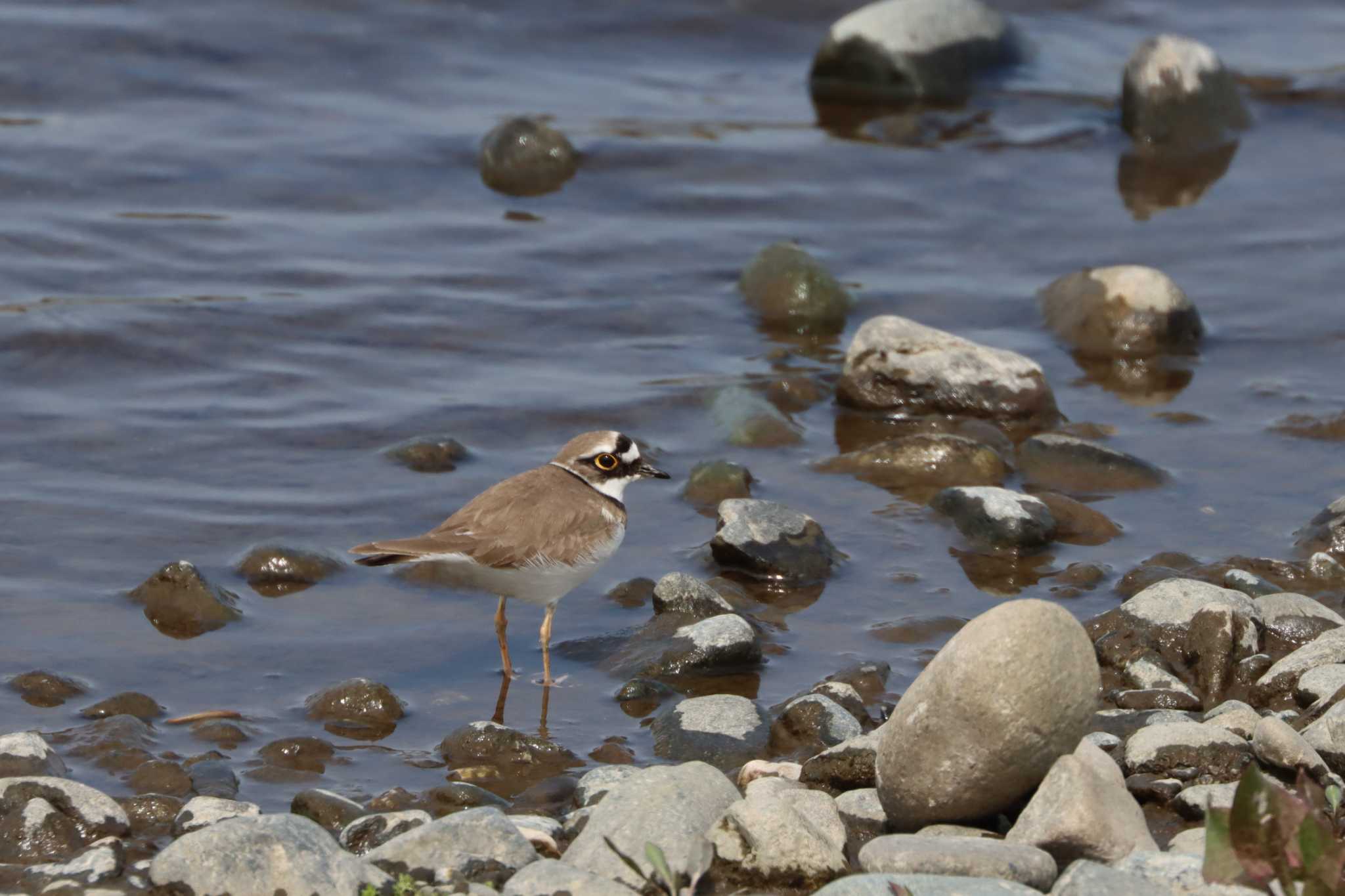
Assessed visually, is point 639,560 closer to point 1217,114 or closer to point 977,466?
point 977,466

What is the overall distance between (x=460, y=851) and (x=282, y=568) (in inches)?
140

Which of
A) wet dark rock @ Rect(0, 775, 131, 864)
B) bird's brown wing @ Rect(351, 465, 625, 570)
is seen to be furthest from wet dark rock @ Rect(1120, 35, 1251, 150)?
wet dark rock @ Rect(0, 775, 131, 864)

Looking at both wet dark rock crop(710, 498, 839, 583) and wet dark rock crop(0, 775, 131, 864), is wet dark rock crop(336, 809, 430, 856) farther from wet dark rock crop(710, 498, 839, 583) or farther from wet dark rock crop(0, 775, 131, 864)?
wet dark rock crop(710, 498, 839, 583)

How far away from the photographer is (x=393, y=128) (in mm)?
16438

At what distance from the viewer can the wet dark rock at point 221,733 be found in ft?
22.8

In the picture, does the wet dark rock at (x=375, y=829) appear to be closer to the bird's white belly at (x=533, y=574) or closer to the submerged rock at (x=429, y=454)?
the bird's white belly at (x=533, y=574)

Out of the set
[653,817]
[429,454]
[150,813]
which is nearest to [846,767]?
[653,817]

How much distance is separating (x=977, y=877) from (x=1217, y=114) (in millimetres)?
13899

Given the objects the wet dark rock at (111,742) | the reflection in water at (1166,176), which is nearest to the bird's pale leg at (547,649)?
the wet dark rock at (111,742)

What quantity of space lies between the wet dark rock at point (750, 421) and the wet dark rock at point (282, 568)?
123 inches

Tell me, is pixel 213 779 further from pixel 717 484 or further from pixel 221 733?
pixel 717 484

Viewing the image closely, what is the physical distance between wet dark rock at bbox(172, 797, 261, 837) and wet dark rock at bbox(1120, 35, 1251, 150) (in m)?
13.5

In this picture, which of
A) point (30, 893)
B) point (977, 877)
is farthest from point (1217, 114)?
point (30, 893)

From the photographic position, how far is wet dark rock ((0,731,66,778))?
20.5ft
